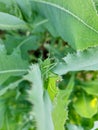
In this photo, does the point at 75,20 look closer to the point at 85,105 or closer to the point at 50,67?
the point at 50,67

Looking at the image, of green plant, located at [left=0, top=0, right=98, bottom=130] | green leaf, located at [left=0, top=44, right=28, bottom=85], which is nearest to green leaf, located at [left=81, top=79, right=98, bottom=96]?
green plant, located at [left=0, top=0, right=98, bottom=130]

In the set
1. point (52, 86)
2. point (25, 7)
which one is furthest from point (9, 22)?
point (52, 86)

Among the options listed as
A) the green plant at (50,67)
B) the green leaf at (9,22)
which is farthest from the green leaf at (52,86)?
the green leaf at (9,22)

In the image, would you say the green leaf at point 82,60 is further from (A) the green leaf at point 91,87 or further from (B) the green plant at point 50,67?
(A) the green leaf at point 91,87

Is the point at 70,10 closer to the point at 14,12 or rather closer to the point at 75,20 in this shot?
the point at 75,20

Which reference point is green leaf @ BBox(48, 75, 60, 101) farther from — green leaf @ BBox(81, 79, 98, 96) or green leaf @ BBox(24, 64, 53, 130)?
green leaf @ BBox(81, 79, 98, 96)

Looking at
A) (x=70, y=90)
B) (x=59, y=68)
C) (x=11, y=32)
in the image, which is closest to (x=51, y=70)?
(x=59, y=68)

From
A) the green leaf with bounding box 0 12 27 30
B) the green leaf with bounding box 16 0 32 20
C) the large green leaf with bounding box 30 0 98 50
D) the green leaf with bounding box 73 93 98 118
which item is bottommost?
the green leaf with bounding box 73 93 98 118
